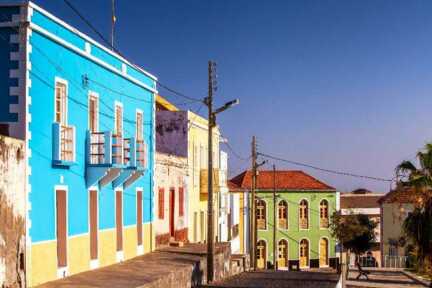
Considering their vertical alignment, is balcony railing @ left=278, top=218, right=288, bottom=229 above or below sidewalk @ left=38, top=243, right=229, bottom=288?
below

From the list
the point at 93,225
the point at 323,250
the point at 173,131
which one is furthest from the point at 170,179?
the point at 323,250

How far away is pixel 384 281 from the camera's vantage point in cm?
3884

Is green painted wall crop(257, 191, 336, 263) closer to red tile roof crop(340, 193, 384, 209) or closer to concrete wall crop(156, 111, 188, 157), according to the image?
red tile roof crop(340, 193, 384, 209)

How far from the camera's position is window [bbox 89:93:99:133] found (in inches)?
802

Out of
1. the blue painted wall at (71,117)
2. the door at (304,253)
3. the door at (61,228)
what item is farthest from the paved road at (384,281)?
the door at (61,228)

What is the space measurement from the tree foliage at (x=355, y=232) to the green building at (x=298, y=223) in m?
15.1

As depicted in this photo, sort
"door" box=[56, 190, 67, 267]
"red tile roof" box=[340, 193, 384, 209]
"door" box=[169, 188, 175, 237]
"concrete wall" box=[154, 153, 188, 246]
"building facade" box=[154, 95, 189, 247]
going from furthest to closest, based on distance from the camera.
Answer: "red tile roof" box=[340, 193, 384, 209] < "door" box=[169, 188, 175, 237] < "building facade" box=[154, 95, 189, 247] < "concrete wall" box=[154, 153, 188, 246] < "door" box=[56, 190, 67, 267]

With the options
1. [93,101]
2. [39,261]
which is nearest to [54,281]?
[39,261]

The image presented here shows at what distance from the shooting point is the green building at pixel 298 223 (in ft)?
196

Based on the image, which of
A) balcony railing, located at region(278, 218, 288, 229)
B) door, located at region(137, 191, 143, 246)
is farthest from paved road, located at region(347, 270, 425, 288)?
balcony railing, located at region(278, 218, 288, 229)

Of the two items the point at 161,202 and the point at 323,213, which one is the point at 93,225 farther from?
the point at 323,213

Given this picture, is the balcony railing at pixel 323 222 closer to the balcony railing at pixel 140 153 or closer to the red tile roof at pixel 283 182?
the red tile roof at pixel 283 182

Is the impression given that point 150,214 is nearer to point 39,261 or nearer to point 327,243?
point 39,261

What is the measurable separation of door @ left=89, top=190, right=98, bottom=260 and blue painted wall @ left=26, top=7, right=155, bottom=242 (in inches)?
17.6
